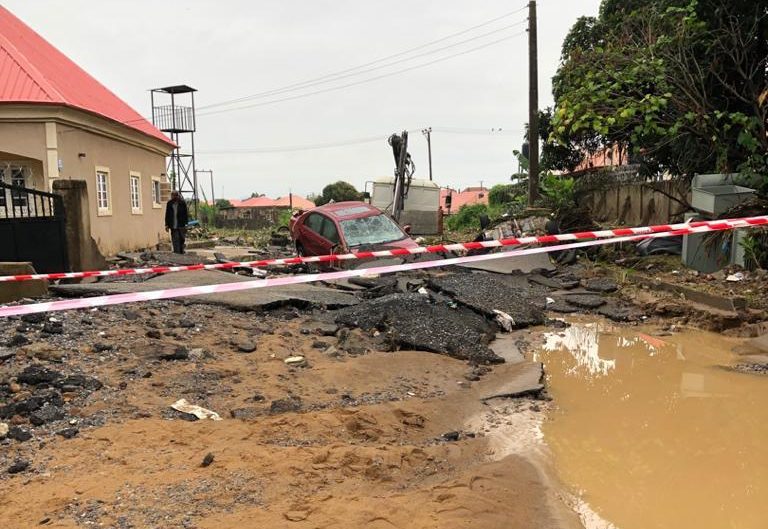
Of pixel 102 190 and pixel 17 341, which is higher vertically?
pixel 102 190

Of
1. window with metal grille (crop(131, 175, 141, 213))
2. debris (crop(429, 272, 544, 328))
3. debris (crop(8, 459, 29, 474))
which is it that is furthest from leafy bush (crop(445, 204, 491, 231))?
debris (crop(8, 459, 29, 474))

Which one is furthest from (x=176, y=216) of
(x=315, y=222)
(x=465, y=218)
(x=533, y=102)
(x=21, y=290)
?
(x=465, y=218)

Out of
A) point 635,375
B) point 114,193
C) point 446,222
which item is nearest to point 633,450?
point 635,375

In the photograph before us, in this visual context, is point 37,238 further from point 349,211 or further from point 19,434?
point 19,434

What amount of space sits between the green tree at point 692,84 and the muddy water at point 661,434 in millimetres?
4837

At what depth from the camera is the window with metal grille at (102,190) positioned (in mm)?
14945

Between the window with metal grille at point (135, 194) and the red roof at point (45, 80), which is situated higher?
the red roof at point (45, 80)

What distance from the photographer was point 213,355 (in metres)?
5.36

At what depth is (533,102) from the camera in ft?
57.8

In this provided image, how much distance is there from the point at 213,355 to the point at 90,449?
196 cm

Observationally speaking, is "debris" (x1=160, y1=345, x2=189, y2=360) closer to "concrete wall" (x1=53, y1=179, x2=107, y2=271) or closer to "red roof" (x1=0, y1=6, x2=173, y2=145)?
"concrete wall" (x1=53, y1=179, x2=107, y2=271)

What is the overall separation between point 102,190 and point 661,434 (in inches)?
601

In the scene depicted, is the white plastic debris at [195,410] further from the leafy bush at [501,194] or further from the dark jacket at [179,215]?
the leafy bush at [501,194]

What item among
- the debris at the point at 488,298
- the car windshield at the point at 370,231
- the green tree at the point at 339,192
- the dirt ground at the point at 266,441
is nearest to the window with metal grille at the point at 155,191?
the car windshield at the point at 370,231
